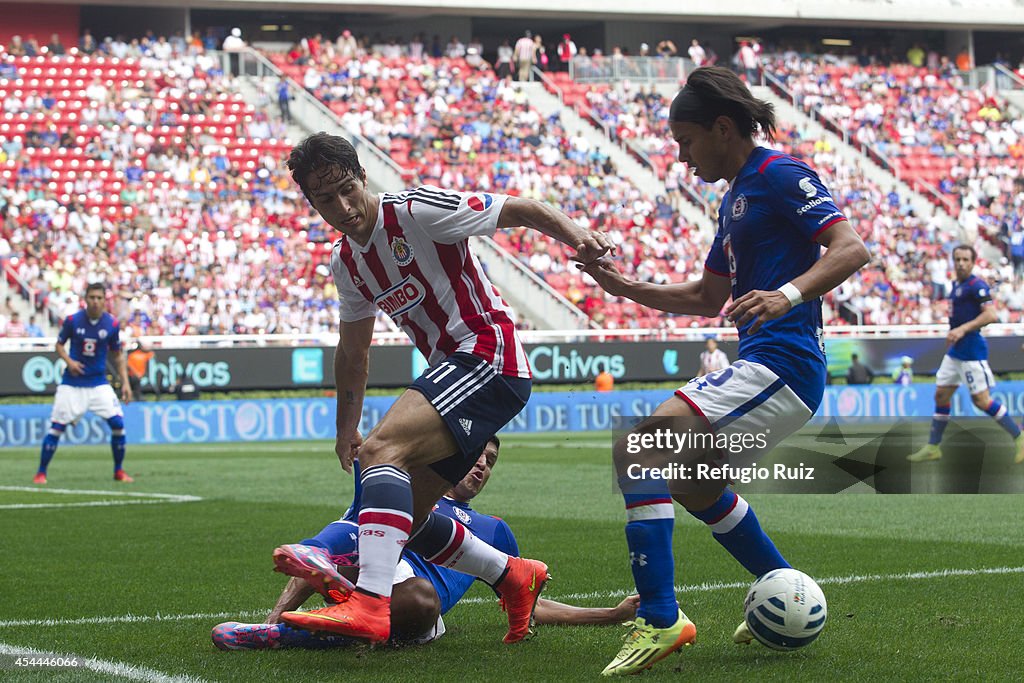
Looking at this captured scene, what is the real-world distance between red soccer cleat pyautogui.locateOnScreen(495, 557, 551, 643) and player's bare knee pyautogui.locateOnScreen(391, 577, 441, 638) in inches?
13.0

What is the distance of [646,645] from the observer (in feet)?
15.7

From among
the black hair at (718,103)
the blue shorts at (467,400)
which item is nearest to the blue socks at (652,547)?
the blue shorts at (467,400)

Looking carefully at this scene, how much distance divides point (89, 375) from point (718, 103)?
12.5 metres

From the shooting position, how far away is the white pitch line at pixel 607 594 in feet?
20.6

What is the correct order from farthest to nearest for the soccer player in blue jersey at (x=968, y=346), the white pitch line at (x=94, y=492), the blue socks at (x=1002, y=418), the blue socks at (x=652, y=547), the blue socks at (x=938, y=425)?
1. the soccer player in blue jersey at (x=968, y=346)
2. the blue socks at (x=1002, y=418)
3. the blue socks at (x=938, y=425)
4. the white pitch line at (x=94, y=492)
5. the blue socks at (x=652, y=547)

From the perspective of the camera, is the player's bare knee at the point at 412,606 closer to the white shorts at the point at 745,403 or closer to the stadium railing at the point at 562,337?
the white shorts at the point at 745,403

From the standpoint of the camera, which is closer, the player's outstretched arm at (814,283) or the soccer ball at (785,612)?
the player's outstretched arm at (814,283)

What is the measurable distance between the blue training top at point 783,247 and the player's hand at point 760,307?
28 cm

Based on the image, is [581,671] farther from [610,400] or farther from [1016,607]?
[610,400]

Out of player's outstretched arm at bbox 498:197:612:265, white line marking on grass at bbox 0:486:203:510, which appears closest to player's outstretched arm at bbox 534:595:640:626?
player's outstretched arm at bbox 498:197:612:265

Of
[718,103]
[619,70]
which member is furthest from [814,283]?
[619,70]

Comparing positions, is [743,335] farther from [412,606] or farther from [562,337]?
[562,337]

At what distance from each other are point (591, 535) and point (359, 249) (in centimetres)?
483

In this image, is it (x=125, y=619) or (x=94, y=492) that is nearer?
(x=125, y=619)
